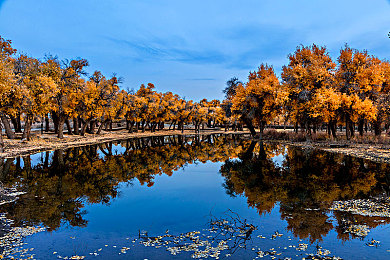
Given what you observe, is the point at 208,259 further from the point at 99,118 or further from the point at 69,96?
the point at 99,118

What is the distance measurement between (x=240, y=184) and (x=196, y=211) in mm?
6335

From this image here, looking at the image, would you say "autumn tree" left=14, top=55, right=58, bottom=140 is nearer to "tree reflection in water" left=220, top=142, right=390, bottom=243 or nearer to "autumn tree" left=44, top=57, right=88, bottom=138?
"autumn tree" left=44, top=57, right=88, bottom=138

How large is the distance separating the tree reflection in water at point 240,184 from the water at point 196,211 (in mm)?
62

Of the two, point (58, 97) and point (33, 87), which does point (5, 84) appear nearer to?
point (33, 87)

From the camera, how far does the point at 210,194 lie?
1777cm

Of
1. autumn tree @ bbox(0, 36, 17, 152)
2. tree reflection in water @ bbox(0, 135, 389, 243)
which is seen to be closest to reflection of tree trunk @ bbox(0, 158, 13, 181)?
tree reflection in water @ bbox(0, 135, 389, 243)

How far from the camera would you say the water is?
9812 mm

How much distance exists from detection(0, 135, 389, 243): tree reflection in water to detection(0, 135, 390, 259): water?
0.06 m

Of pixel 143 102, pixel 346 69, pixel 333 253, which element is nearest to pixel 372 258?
pixel 333 253

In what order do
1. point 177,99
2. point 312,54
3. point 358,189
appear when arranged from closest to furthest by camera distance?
1. point 358,189
2. point 312,54
3. point 177,99

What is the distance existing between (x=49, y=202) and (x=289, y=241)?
12434mm

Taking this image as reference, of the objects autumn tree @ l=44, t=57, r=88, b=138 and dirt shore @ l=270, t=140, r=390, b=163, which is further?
autumn tree @ l=44, t=57, r=88, b=138

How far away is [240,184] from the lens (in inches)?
776

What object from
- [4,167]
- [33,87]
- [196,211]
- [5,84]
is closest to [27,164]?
[4,167]
